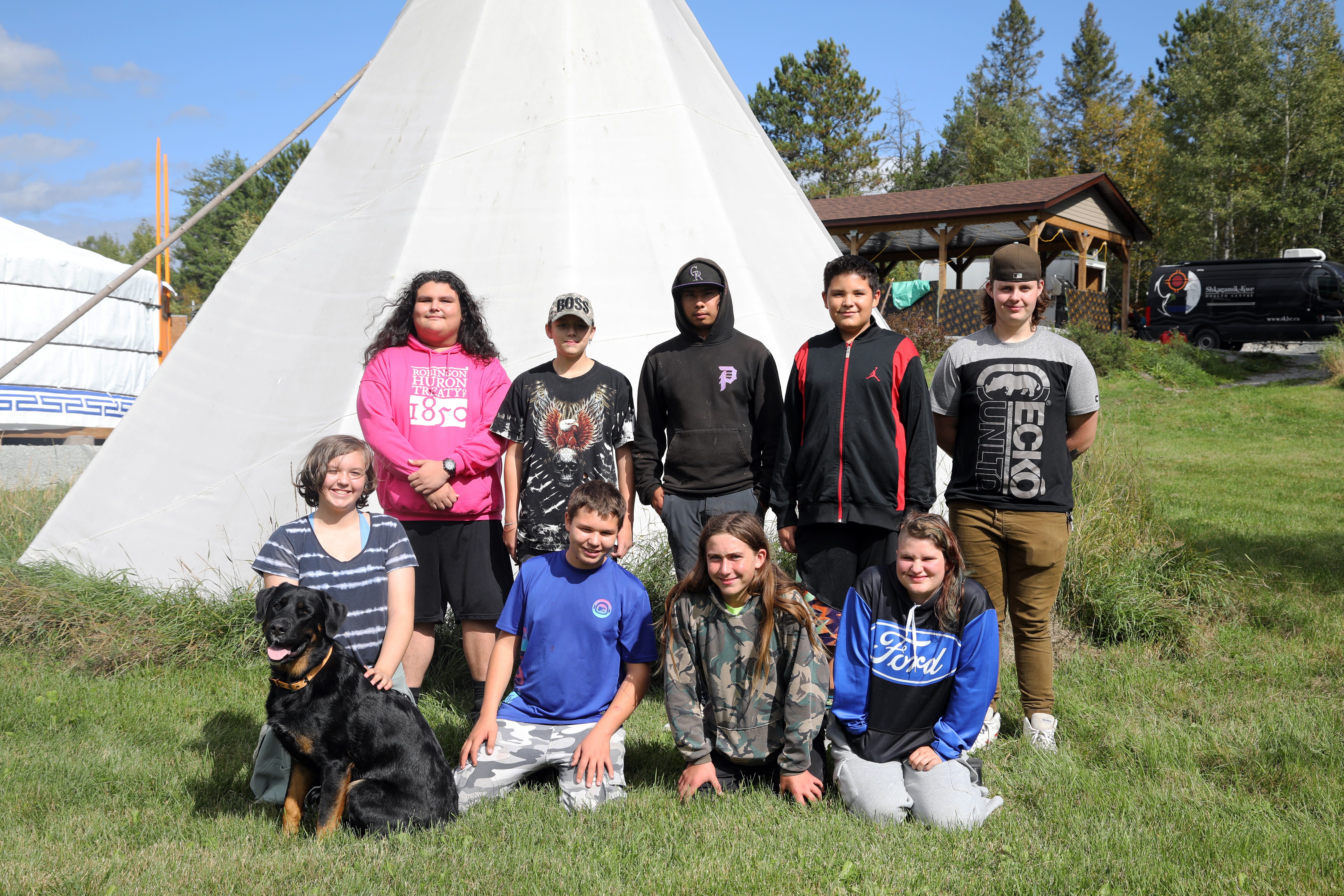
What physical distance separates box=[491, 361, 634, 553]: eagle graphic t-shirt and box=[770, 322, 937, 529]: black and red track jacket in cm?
74

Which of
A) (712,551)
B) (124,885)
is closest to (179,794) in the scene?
(124,885)

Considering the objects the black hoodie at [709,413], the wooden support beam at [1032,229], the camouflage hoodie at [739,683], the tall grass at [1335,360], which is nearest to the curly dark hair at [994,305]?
the black hoodie at [709,413]

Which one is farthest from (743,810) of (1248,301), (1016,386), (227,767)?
(1248,301)

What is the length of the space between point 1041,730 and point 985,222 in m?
17.8

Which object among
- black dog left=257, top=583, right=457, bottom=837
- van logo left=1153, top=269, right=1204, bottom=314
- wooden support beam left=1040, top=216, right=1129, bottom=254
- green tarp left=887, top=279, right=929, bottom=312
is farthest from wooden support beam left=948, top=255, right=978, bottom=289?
black dog left=257, top=583, right=457, bottom=837

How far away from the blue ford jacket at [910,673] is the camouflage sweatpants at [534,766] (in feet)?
2.61

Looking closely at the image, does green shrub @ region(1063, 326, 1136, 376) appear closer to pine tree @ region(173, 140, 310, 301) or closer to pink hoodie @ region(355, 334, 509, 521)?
pink hoodie @ region(355, 334, 509, 521)

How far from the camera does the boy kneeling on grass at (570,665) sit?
3.06 m

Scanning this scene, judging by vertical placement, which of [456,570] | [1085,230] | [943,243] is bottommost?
[456,570]

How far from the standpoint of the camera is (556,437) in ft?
11.7

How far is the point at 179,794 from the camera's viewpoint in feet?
10.5

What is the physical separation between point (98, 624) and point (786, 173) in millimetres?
4658

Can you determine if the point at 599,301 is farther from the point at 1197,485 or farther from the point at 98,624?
the point at 1197,485

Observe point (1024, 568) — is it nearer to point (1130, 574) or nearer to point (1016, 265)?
point (1016, 265)
